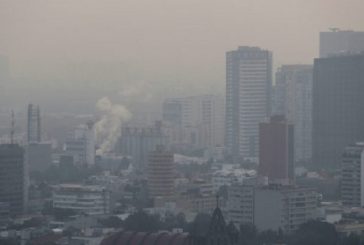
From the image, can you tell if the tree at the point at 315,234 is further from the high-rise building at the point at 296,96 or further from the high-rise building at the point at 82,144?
the high-rise building at the point at 296,96

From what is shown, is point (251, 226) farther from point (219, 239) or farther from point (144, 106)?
point (144, 106)

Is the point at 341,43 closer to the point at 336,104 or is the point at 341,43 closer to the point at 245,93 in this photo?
the point at 245,93

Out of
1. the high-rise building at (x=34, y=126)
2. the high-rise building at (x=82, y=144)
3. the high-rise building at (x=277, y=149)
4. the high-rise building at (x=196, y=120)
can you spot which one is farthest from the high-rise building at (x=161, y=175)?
the high-rise building at (x=196, y=120)

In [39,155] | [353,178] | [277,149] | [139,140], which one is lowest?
[353,178]

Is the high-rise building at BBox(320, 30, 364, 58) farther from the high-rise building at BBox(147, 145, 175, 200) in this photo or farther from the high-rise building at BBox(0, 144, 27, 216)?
the high-rise building at BBox(0, 144, 27, 216)

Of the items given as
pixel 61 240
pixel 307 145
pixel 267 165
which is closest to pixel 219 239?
pixel 61 240

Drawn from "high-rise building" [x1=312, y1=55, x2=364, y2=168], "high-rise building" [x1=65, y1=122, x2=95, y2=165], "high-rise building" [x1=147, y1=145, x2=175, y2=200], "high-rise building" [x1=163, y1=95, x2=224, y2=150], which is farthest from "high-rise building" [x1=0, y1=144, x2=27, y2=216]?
"high-rise building" [x1=163, y1=95, x2=224, y2=150]

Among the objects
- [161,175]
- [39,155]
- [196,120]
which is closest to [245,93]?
[196,120]
